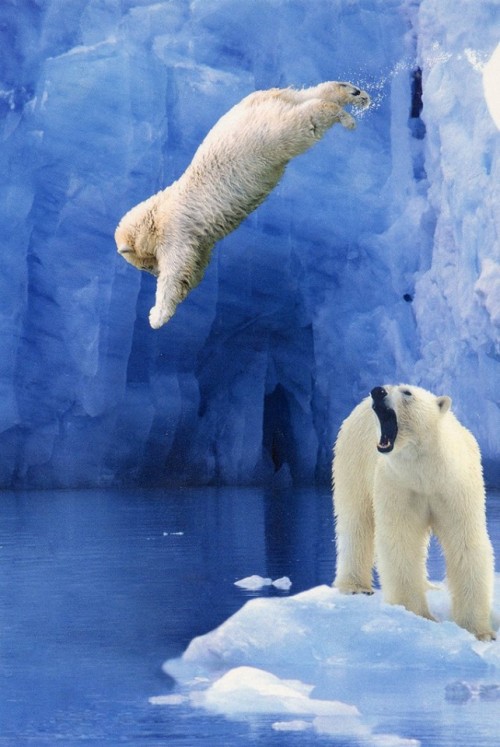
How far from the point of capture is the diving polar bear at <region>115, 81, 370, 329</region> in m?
4.02

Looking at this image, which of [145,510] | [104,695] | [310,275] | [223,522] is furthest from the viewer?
[310,275]

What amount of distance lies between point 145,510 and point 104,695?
7.99 meters

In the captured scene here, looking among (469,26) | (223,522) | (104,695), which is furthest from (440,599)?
(469,26)

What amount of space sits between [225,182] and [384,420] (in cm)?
96

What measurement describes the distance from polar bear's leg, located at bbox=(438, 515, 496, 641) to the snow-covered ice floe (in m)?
0.09

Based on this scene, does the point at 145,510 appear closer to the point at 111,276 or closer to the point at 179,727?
the point at 111,276

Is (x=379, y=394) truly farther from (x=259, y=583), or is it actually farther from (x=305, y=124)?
(x=259, y=583)

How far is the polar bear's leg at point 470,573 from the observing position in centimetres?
452

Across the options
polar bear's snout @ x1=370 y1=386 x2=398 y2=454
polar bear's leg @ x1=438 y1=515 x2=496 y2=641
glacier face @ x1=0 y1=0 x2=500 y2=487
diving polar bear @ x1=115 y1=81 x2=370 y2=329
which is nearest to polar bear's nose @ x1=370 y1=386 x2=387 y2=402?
polar bear's snout @ x1=370 y1=386 x2=398 y2=454

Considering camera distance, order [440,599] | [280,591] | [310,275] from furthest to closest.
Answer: [310,275] < [280,591] < [440,599]

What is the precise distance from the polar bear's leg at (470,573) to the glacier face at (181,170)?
28.3 feet

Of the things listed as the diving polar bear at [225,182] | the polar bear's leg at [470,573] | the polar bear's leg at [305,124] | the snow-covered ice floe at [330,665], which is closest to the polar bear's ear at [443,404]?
the polar bear's leg at [470,573]

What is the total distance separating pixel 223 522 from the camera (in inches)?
432

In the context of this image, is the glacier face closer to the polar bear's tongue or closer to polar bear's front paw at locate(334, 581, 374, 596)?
polar bear's front paw at locate(334, 581, 374, 596)
